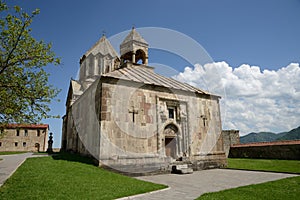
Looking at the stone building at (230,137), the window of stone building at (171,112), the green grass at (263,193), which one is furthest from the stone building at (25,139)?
the green grass at (263,193)

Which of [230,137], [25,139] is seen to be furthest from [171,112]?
[25,139]

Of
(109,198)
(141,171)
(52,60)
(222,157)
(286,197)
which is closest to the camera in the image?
(109,198)

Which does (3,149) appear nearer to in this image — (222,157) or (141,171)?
(141,171)

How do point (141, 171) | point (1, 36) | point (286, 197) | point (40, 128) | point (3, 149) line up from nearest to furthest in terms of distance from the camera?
point (286, 197), point (1, 36), point (141, 171), point (3, 149), point (40, 128)

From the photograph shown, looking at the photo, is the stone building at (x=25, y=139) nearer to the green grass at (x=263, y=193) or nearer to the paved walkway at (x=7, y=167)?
the paved walkway at (x=7, y=167)

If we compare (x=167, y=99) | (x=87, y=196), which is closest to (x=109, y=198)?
(x=87, y=196)

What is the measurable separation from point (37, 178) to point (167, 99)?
369 inches

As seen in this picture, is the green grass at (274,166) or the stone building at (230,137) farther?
the stone building at (230,137)

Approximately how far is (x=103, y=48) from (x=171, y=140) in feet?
58.2

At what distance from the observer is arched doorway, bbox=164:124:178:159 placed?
13.9m

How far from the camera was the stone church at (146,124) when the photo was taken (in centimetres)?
1116

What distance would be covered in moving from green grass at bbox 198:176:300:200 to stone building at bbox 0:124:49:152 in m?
38.0

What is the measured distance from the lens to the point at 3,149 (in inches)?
1372

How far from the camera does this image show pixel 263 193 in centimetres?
644
